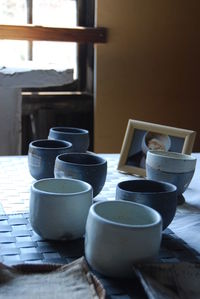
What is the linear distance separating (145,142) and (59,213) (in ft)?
1.51

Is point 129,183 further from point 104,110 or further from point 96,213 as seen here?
point 104,110

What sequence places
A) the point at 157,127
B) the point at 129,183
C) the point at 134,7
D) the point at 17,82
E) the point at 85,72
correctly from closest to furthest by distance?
the point at 129,183 < the point at 157,127 < the point at 17,82 < the point at 134,7 < the point at 85,72

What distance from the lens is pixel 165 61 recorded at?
7.78ft

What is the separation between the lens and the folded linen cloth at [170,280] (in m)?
0.57

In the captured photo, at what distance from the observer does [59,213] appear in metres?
0.70

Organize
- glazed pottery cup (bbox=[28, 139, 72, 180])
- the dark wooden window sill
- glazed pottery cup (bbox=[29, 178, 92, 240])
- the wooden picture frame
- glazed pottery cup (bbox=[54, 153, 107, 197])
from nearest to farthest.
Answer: glazed pottery cup (bbox=[29, 178, 92, 240])
glazed pottery cup (bbox=[54, 153, 107, 197])
glazed pottery cup (bbox=[28, 139, 72, 180])
the wooden picture frame
the dark wooden window sill

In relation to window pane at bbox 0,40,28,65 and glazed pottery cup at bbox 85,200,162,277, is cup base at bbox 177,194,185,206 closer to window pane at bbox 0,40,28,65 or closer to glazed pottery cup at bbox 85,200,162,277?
glazed pottery cup at bbox 85,200,162,277

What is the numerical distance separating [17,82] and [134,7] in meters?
0.87

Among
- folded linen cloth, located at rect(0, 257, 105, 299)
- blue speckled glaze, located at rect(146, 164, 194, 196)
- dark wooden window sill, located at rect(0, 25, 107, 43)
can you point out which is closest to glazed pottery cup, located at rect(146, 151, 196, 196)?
blue speckled glaze, located at rect(146, 164, 194, 196)

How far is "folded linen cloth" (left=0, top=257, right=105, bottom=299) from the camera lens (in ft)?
1.86

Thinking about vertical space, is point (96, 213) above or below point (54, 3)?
below

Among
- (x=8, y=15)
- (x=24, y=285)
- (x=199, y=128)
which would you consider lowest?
(x=199, y=128)

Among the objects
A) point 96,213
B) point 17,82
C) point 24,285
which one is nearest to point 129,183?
point 96,213

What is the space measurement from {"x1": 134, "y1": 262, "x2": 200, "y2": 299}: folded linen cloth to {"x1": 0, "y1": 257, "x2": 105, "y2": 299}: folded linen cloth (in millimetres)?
54
